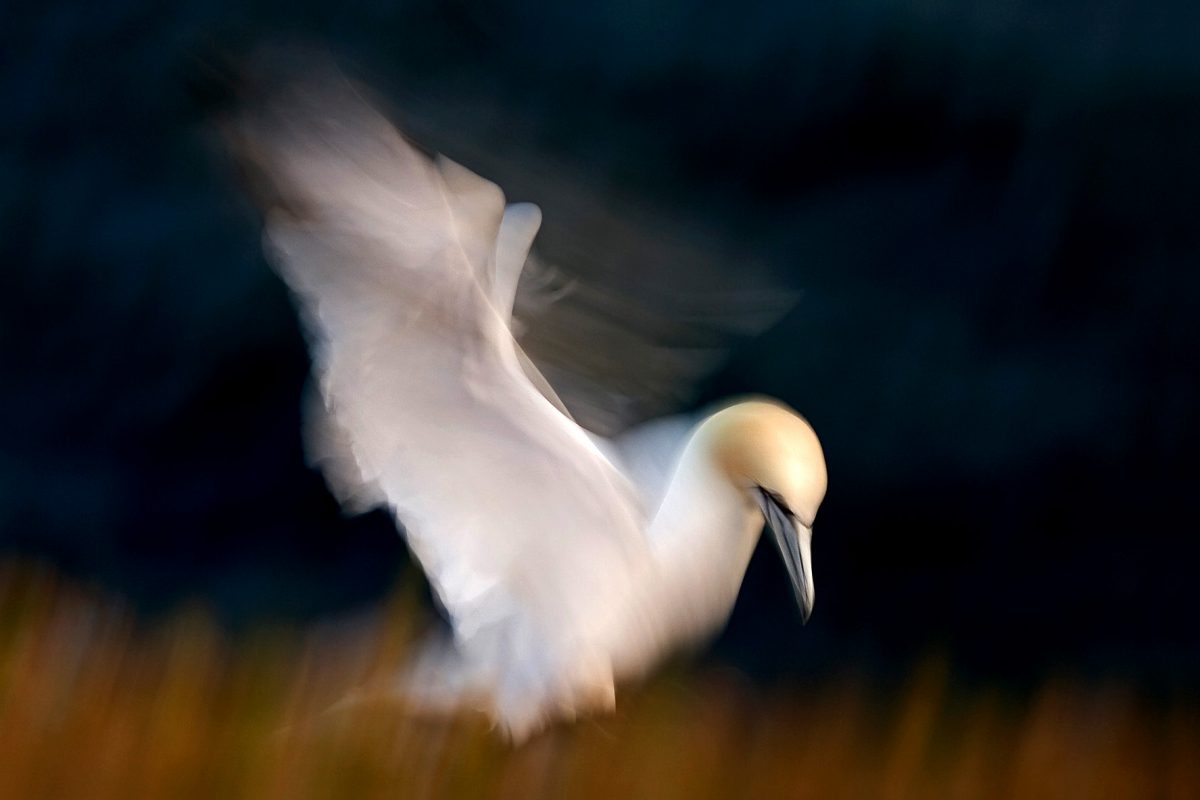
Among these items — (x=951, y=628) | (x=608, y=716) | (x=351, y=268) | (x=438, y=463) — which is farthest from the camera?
(x=951, y=628)

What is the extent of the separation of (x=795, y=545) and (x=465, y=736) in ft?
1.08

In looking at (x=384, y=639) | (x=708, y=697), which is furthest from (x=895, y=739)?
(x=384, y=639)

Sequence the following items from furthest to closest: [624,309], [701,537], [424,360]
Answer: [624,309] → [701,537] → [424,360]

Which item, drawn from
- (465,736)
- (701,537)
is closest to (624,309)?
(701,537)

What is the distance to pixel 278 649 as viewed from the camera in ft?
4.09

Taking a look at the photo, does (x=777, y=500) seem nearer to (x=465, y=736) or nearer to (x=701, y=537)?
(x=701, y=537)

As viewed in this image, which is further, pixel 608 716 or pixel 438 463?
pixel 608 716

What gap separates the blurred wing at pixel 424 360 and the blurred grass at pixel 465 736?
0.14m

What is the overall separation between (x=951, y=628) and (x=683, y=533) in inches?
33.1

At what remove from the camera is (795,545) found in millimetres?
1012

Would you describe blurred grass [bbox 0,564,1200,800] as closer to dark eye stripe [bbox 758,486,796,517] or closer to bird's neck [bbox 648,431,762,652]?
bird's neck [bbox 648,431,762,652]

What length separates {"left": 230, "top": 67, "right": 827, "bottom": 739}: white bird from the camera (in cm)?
92

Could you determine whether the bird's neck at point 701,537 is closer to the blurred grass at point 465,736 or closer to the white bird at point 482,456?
the white bird at point 482,456

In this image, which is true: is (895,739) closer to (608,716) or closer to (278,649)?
(608,716)
